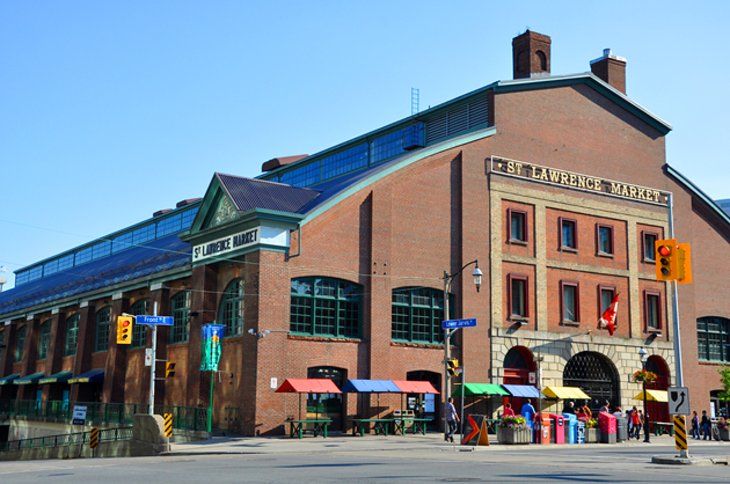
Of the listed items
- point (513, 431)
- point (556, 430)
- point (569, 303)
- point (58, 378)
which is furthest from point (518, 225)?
point (58, 378)

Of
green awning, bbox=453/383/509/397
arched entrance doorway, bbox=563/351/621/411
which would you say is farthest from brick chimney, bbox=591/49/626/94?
green awning, bbox=453/383/509/397

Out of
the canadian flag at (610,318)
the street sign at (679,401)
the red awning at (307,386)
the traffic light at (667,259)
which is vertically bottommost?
the street sign at (679,401)

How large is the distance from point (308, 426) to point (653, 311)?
23.6m

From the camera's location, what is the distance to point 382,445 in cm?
3409

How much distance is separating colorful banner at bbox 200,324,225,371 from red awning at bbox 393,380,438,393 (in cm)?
837

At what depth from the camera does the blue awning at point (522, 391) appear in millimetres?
44688

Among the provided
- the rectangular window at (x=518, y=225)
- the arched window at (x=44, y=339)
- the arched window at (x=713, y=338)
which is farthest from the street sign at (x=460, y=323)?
the arched window at (x=44, y=339)

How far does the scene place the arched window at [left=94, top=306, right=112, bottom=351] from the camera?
2231 inches

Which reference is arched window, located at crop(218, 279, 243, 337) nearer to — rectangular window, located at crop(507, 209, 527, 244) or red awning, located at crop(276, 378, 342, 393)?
red awning, located at crop(276, 378, 342, 393)

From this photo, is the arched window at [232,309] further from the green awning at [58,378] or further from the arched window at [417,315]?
the green awning at [58,378]

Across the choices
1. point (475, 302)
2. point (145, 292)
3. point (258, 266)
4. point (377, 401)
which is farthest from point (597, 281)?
A: point (145, 292)

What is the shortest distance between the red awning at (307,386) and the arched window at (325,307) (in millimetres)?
2550

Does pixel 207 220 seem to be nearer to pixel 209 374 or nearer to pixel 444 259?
pixel 209 374

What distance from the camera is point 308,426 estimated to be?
4053 centimetres
